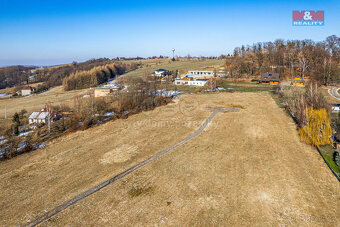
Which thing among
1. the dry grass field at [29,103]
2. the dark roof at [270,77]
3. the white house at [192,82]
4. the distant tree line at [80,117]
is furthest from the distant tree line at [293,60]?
the dry grass field at [29,103]

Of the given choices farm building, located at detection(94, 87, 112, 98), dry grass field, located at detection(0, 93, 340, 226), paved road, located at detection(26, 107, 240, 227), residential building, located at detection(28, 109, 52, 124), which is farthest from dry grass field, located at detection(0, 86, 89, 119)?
paved road, located at detection(26, 107, 240, 227)

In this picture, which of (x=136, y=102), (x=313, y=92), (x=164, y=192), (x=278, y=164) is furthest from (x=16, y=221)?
(x=313, y=92)

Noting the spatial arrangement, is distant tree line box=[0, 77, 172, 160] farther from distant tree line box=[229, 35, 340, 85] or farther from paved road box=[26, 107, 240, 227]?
distant tree line box=[229, 35, 340, 85]

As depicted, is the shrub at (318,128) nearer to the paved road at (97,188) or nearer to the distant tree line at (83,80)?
the paved road at (97,188)

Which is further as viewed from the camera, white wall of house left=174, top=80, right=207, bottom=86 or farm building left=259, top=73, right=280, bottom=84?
white wall of house left=174, top=80, right=207, bottom=86

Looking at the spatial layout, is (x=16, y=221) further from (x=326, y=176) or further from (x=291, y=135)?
(x=291, y=135)

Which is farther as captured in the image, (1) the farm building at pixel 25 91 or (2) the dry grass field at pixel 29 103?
(1) the farm building at pixel 25 91

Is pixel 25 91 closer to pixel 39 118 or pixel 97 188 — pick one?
pixel 39 118

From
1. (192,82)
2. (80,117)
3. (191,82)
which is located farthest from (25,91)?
(192,82)

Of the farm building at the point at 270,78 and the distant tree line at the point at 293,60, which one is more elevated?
the distant tree line at the point at 293,60

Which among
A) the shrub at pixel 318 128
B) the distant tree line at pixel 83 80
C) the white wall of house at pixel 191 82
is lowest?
the shrub at pixel 318 128
